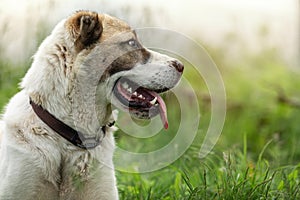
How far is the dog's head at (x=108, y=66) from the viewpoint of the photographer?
3.99 meters

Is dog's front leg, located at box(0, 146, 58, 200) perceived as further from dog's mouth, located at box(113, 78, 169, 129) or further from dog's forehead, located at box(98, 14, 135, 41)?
dog's forehead, located at box(98, 14, 135, 41)

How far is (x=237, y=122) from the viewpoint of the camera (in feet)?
23.8

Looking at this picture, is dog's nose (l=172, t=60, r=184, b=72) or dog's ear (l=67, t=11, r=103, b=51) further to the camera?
dog's nose (l=172, t=60, r=184, b=72)

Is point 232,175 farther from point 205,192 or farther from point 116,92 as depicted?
point 116,92

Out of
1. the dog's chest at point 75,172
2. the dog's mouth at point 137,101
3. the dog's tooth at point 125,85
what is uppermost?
the dog's tooth at point 125,85

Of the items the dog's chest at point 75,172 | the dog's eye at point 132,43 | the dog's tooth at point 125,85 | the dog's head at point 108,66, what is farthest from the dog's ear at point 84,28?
the dog's chest at point 75,172

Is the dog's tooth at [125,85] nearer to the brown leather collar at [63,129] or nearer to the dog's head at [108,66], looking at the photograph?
the dog's head at [108,66]

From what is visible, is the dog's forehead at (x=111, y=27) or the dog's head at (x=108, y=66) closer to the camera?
the dog's head at (x=108, y=66)

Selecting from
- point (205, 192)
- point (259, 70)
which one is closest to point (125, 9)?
point (205, 192)

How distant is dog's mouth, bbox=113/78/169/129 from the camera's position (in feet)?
13.2

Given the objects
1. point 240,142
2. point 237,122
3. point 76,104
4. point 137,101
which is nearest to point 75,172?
point 76,104

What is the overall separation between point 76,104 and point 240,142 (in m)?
2.82

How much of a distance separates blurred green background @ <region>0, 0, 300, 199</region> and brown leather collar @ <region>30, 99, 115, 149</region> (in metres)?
0.55

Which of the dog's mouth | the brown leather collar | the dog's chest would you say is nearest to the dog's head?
the dog's mouth
